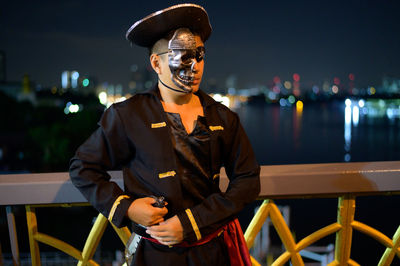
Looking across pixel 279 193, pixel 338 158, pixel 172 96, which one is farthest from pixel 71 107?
pixel 172 96

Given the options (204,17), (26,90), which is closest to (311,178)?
(204,17)

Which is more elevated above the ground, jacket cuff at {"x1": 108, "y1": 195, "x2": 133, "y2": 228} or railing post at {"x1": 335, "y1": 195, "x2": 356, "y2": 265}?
jacket cuff at {"x1": 108, "y1": 195, "x2": 133, "y2": 228}

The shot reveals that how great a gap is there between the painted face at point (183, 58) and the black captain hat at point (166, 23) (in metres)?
0.04

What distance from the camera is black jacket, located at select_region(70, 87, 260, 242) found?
5.42 feet

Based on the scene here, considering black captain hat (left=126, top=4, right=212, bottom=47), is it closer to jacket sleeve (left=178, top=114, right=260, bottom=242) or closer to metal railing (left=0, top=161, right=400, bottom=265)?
jacket sleeve (left=178, top=114, right=260, bottom=242)

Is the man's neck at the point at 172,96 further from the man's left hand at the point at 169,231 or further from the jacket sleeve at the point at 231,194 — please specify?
the man's left hand at the point at 169,231

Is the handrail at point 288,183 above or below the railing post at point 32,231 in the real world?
above

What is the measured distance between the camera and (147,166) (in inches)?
67.6

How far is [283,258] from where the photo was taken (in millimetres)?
2229

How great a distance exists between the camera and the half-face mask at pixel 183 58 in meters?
1.71

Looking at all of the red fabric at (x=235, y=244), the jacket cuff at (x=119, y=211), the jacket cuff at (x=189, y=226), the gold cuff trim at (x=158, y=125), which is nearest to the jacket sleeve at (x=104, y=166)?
the jacket cuff at (x=119, y=211)

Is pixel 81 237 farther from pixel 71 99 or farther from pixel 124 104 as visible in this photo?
pixel 71 99

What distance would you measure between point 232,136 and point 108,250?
2574cm

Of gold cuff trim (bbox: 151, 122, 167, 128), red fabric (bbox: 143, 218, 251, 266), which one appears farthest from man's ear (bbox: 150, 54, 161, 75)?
red fabric (bbox: 143, 218, 251, 266)
